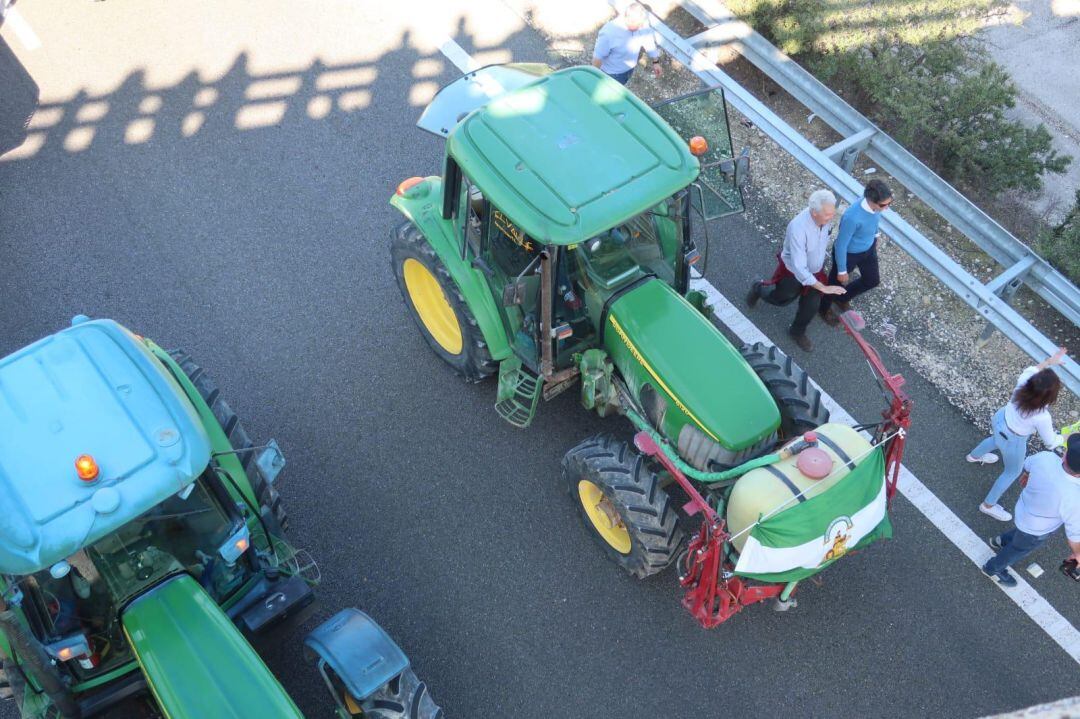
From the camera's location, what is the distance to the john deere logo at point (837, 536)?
4707 millimetres

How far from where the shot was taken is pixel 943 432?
640 cm

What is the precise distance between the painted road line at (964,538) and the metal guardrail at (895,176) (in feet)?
4.20

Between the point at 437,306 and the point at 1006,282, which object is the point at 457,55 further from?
the point at 1006,282

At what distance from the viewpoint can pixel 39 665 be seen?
13.1 feet

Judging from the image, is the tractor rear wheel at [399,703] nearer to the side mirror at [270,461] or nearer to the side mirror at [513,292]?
the side mirror at [270,461]

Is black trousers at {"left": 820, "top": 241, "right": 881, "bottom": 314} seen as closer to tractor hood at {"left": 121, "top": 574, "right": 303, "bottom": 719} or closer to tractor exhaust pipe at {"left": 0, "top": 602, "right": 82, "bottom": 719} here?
tractor hood at {"left": 121, "top": 574, "right": 303, "bottom": 719}

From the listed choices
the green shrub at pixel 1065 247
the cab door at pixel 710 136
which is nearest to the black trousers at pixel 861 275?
the cab door at pixel 710 136

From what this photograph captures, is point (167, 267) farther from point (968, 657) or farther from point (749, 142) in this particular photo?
point (968, 657)

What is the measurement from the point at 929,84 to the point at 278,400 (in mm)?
6462

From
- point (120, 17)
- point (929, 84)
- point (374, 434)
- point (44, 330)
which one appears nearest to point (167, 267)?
point (44, 330)

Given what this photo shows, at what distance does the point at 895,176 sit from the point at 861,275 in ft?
4.57

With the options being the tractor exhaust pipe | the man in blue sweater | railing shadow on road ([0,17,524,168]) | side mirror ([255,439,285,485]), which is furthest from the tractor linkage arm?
railing shadow on road ([0,17,524,168])

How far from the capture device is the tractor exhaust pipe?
387cm

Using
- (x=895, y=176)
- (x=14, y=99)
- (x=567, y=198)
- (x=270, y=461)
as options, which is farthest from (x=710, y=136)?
(x=14, y=99)
